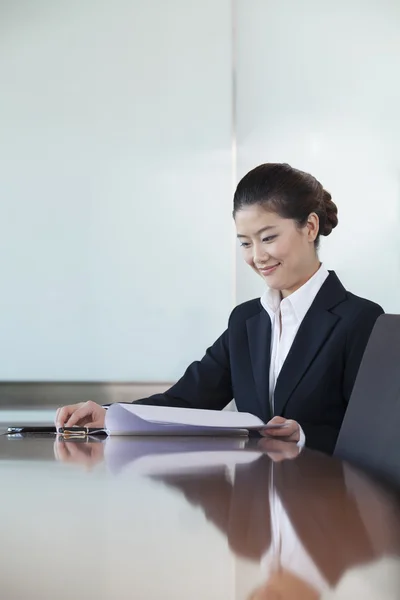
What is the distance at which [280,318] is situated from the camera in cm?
270

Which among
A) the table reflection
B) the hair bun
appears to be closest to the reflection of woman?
the table reflection

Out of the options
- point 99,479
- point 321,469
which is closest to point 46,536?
point 99,479

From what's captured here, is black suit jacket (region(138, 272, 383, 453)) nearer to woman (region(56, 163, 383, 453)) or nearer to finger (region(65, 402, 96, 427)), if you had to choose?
woman (region(56, 163, 383, 453))

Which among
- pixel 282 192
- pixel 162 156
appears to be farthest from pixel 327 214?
pixel 162 156

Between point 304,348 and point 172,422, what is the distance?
0.73 m

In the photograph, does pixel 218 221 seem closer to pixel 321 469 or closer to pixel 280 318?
pixel 280 318

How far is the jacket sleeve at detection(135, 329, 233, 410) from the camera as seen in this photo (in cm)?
274

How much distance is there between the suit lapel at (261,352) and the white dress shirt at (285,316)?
2 centimetres

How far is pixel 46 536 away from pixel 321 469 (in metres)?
0.67

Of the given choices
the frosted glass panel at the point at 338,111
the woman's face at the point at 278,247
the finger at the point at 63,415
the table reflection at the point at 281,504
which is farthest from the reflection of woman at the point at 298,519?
the frosted glass panel at the point at 338,111

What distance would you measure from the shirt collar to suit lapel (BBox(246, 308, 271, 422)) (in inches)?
1.6

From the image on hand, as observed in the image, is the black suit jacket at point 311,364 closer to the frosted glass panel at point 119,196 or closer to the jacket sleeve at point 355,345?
the jacket sleeve at point 355,345

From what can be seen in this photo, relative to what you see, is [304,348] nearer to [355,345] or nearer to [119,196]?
[355,345]

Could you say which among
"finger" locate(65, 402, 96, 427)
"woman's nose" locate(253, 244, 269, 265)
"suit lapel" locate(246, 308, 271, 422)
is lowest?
"finger" locate(65, 402, 96, 427)
